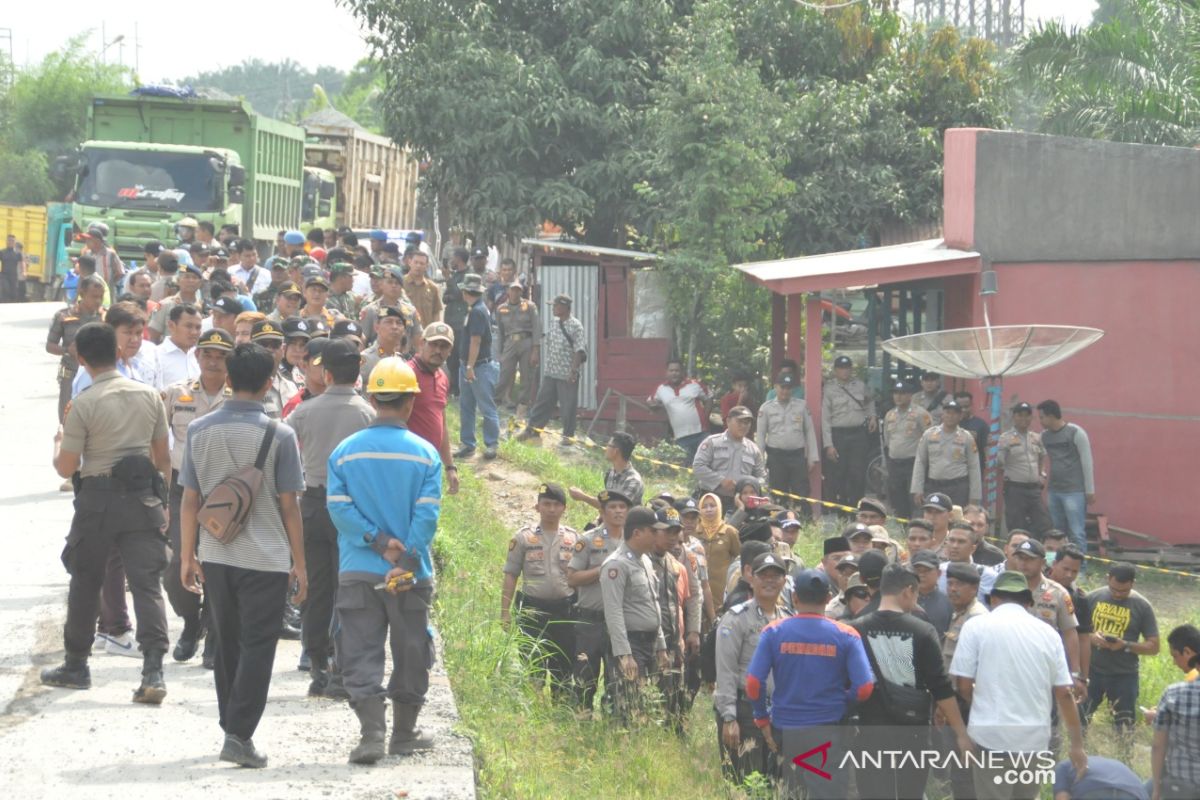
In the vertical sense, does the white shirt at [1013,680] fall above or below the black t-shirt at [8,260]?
below

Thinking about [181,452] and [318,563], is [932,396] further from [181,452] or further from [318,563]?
[318,563]

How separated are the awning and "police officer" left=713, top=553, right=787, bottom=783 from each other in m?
9.10

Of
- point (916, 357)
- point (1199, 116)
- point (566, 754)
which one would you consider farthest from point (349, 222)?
point (566, 754)

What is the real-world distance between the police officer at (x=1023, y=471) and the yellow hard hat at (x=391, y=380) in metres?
10.9

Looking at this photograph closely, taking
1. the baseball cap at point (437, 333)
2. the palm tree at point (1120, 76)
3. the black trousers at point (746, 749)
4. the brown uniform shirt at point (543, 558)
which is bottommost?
the black trousers at point (746, 749)

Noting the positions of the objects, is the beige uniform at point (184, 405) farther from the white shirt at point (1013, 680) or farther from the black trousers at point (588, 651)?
the white shirt at point (1013, 680)

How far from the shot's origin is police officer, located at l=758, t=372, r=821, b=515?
55.2 ft

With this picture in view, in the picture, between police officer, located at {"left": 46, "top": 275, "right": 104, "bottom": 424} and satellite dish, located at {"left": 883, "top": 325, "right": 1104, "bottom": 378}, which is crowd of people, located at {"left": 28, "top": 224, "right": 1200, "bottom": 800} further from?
satellite dish, located at {"left": 883, "top": 325, "right": 1104, "bottom": 378}

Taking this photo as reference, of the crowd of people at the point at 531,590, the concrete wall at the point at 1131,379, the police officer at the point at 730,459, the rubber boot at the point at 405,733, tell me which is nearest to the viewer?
the crowd of people at the point at 531,590

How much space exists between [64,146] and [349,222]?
28297mm

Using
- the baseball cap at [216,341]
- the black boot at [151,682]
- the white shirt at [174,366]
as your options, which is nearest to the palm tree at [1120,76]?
the white shirt at [174,366]

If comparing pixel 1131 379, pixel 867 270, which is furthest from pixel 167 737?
pixel 1131 379

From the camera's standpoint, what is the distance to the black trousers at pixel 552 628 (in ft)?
32.4

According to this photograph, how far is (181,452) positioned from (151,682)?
1394 mm
